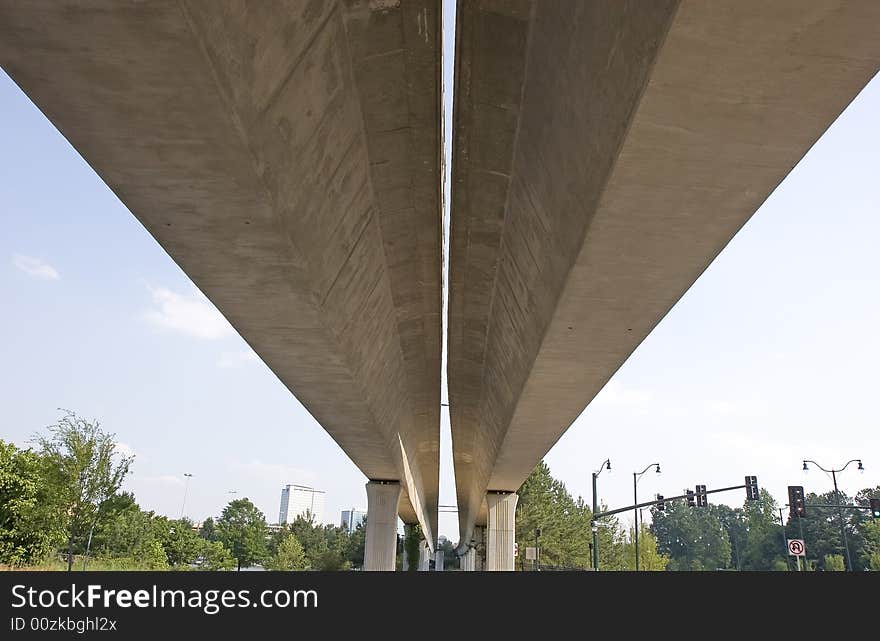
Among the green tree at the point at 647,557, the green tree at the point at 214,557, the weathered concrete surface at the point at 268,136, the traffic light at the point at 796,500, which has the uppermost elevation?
the weathered concrete surface at the point at 268,136

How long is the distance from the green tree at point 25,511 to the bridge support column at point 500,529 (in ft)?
72.6

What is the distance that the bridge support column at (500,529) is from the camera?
1335 inches

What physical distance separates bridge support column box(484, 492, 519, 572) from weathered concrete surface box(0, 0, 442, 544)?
2393cm

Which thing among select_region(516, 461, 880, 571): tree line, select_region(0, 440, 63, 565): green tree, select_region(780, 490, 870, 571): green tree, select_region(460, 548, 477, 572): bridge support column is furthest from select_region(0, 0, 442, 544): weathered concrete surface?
select_region(780, 490, 870, 571): green tree

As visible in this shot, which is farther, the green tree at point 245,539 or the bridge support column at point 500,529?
the green tree at point 245,539

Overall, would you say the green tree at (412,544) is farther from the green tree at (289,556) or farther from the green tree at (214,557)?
the green tree at (214,557)

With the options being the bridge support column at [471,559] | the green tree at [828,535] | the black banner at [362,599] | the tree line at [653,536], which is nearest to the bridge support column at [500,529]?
the tree line at [653,536]

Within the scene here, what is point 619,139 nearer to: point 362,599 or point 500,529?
point 362,599

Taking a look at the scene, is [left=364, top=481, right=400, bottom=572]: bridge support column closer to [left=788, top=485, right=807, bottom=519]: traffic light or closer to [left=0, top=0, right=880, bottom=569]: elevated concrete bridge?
[left=788, top=485, right=807, bottom=519]: traffic light

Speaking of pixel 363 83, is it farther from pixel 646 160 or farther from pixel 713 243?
pixel 713 243

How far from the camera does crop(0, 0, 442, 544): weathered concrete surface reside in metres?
4.66

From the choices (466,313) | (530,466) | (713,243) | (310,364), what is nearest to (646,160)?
(713,243)

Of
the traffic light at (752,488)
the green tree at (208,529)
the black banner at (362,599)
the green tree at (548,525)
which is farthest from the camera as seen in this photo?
the green tree at (208,529)

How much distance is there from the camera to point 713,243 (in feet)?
23.9
